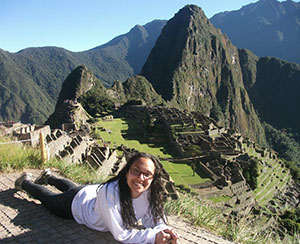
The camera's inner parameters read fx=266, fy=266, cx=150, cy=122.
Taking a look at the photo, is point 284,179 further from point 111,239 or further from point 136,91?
point 136,91

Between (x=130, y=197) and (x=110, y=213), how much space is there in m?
0.28

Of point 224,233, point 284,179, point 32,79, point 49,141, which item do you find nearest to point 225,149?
point 284,179

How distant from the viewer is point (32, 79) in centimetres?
10956

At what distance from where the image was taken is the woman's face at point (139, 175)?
108 inches

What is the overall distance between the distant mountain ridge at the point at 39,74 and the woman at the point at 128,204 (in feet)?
276

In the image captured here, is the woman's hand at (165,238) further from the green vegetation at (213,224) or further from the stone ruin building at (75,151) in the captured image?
the stone ruin building at (75,151)

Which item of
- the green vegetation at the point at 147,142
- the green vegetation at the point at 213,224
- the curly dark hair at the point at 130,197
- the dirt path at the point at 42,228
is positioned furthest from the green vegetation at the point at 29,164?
the green vegetation at the point at 147,142

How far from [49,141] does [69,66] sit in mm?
134434

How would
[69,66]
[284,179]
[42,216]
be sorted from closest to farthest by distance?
[42,216], [284,179], [69,66]

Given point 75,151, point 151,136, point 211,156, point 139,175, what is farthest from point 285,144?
point 139,175

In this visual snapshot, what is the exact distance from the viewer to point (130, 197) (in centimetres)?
273

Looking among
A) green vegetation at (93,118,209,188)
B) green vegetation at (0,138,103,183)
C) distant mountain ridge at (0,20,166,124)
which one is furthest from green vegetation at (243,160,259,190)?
distant mountain ridge at (0,20,166,124)

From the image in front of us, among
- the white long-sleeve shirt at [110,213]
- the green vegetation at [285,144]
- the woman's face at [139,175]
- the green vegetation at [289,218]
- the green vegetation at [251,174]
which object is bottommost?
the green vegetation at [285,144]

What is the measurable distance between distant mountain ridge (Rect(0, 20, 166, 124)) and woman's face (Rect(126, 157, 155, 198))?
84432 millimetres
